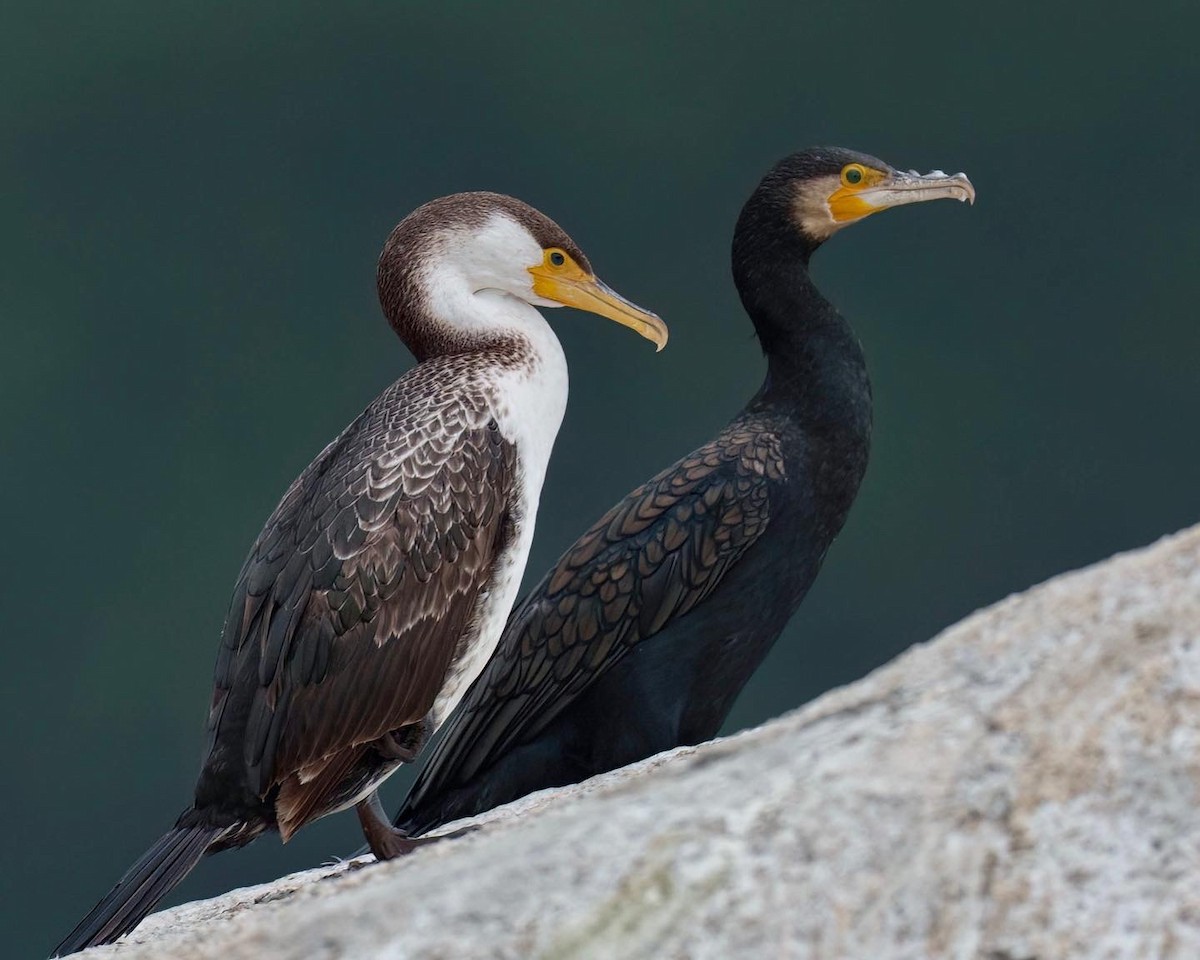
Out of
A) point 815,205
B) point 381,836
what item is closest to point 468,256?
point 381,836

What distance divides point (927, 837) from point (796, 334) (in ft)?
10.2

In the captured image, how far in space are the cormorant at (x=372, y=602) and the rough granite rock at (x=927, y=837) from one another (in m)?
1.42

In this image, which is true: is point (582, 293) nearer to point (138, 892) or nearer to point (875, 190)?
point (875, 190)

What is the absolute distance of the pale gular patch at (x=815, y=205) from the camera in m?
4.89

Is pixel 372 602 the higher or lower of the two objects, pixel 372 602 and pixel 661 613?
the higher

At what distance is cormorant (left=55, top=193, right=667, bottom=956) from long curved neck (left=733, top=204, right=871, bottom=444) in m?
1.10

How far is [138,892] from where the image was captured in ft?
10.7

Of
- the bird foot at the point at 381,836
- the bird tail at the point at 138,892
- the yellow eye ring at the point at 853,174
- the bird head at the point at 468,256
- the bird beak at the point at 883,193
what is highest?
the bird head at the point at 468,256

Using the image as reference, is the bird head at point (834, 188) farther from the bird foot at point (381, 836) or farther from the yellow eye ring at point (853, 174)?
the bird foot at point (381, 836)

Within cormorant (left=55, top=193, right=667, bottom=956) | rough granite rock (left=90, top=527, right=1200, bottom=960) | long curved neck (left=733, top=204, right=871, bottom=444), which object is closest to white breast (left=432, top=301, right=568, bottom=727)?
cormorant (left=55, top=193, right=667, bottom=956)

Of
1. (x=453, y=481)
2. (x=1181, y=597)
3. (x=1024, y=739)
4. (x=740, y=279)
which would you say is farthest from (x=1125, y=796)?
(x=740, y=279)

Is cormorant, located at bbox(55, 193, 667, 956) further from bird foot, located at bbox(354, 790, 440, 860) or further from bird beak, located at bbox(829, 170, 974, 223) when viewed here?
bird beak, located at bbox(829, 170, 974, 223)

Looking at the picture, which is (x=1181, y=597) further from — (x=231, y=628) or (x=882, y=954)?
(x=231, y=628)

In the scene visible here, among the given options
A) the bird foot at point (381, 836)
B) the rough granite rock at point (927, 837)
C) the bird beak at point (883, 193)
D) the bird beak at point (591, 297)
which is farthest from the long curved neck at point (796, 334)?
the rough granite rock at point (927, 837)
